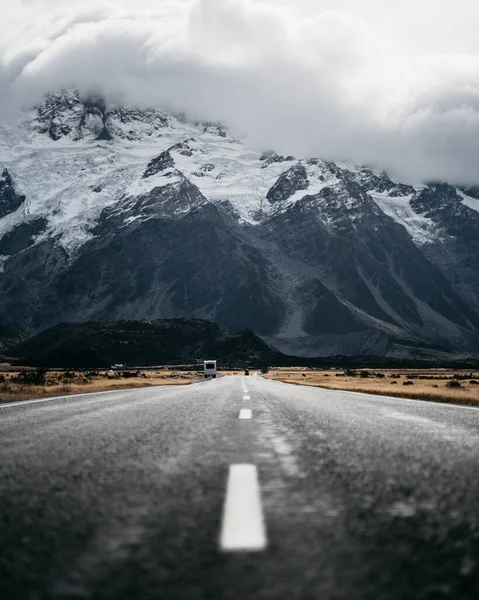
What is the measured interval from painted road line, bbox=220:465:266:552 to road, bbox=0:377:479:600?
1 cm

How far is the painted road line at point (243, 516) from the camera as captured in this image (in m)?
3.53

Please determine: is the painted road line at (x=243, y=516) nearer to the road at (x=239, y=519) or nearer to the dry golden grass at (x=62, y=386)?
the road at (x=239, y=519)

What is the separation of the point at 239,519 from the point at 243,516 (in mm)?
91

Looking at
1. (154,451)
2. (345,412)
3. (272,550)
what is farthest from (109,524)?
(345,412)

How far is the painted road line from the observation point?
3.53 m

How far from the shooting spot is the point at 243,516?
4.23 meters

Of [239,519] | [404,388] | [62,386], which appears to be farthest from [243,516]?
[62,386]

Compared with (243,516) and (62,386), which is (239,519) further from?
(62,386)

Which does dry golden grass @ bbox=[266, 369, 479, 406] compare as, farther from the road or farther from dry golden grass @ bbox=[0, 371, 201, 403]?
the road

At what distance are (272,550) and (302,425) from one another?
8.20 m

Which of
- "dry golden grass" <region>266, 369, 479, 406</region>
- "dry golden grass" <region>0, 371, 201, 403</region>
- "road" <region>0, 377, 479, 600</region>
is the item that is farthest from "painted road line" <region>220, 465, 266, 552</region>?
"dry golden grass" <region>0, 371, 201, 403</region>

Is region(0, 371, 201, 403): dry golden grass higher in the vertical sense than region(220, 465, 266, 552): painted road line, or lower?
lower

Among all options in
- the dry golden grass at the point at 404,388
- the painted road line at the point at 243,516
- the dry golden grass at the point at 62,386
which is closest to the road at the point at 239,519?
the painted road line at the point at 243,516

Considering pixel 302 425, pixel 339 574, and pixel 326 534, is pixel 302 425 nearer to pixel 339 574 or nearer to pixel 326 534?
pixel 326 534
